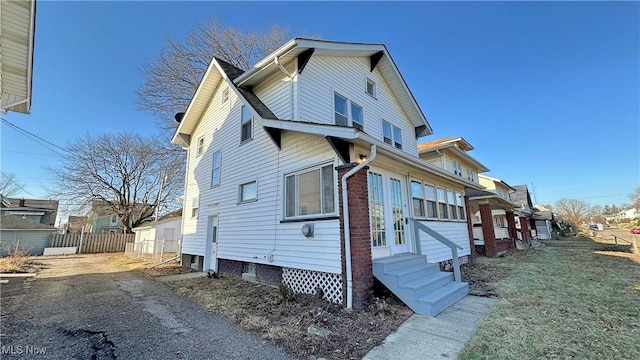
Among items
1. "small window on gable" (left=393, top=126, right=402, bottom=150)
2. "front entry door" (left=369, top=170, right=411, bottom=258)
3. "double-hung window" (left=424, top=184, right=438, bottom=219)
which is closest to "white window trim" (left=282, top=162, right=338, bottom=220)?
"front entry door" (left=369, top=170, right=411, bottom=258)

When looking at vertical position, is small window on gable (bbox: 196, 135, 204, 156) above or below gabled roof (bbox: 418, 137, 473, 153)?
below

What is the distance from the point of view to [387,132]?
10914mm

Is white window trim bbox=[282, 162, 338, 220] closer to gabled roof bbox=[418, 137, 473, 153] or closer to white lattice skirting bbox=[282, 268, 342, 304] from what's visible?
white lattice skirting bbox=[282, 268, 342, 304]

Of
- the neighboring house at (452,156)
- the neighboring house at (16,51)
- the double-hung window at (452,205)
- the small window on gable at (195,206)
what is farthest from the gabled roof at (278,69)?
the neighboring house at (16,51)

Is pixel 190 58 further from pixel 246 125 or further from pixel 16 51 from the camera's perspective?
pixel 16 51

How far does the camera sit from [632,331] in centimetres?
385

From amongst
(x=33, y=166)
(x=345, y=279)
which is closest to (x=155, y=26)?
(x=345, y=279)

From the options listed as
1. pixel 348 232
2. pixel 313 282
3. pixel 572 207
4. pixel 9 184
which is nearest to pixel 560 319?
pixel 348 232

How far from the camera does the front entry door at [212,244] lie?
1016 cm

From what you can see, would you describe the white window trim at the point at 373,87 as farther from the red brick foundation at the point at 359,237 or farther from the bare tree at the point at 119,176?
the bare tree at the point at 119,176

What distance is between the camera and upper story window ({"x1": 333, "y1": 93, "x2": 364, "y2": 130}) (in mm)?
8820

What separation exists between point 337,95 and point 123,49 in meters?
11.6

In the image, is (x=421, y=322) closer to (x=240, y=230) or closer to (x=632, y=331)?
(x=632, y=331)

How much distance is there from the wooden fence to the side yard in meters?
29.4
